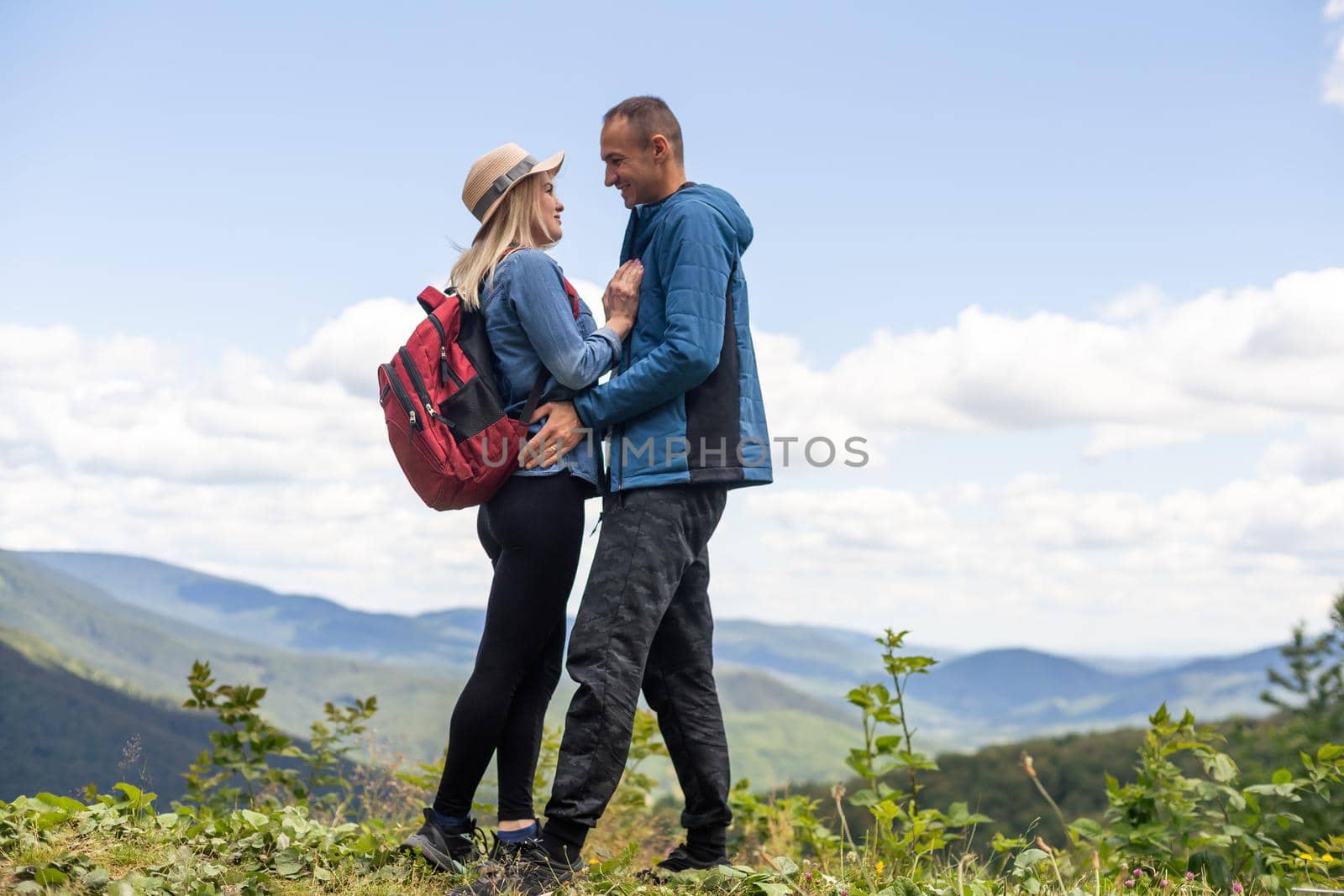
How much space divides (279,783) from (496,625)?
3.05 meters

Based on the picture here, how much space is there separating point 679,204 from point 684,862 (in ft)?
8.23

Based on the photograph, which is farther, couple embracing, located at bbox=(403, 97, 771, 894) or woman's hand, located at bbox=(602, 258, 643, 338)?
woman's hand, located at bbox=(602, 258, 643, 338)

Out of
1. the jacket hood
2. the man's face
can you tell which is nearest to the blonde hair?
the man's face

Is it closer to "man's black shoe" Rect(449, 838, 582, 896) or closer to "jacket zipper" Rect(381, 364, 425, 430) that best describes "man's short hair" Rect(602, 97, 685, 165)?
"jacket zipper" Rect(381, 364, 425, 430)

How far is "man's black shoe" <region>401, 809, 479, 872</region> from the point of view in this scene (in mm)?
3887

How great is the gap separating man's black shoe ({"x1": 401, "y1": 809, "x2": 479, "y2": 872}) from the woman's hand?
1975mm

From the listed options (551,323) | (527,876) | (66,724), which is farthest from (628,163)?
(66,724)

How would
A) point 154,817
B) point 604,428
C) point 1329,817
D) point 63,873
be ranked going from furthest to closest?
point 1329,817, point 154,817, point 604,428, point 63,873

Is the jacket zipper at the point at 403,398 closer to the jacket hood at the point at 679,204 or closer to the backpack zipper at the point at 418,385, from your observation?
the backpack zipper at the point at 418,385

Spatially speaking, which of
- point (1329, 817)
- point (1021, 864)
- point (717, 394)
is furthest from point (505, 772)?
point (1329, 817)

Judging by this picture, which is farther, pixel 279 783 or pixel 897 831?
pixel 279 783

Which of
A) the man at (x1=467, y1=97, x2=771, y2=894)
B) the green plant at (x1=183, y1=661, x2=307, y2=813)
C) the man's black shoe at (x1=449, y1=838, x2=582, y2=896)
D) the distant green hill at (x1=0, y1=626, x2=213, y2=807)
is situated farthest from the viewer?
the distant green hill at (x1=0, y1=626, x2=213, y2=807)

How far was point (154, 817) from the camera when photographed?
14.8 ft

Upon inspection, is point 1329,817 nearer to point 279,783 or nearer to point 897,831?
point 897,831
